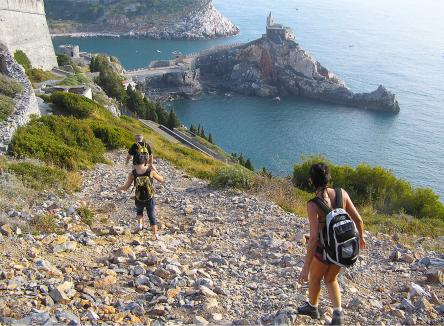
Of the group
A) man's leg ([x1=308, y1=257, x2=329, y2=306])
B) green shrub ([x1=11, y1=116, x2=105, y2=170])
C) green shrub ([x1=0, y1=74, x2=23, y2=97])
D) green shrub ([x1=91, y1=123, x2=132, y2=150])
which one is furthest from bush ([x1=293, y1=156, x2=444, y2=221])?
green shrub ([x1=0, y1=74, x2=23, y2=97])

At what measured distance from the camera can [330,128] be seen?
295 ft

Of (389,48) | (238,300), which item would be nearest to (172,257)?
(238,300)

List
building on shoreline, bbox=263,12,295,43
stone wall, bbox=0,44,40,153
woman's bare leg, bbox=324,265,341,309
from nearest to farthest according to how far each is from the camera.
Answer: woman's bare leg, bbox=324,265,341,309, stone wall, bbox=0,44,40,153, building on shoreline, bbox=263,12,295,43

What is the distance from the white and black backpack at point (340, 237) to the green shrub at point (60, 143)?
1162 centimetres

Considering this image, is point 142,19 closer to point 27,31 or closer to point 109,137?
point 27,31

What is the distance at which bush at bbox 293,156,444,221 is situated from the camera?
18.3m

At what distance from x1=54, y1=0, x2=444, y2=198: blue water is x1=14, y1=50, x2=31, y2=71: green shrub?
121 ft

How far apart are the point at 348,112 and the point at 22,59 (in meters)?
77.0

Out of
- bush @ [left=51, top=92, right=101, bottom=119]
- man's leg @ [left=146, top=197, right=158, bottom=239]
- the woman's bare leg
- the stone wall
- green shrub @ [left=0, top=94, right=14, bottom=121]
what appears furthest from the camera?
bush @ [left=51, top=92, right=101, bottom=119]

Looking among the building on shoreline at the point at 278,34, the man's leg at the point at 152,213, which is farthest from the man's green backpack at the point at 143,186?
the building on shoreline at the point at 278,34

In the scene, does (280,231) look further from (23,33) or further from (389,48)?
(389,48)

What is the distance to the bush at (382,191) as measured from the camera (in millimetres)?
18266

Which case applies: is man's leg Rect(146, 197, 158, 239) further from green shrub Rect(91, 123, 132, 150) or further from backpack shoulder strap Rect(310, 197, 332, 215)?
green shrub Rect(91, 123, 132, 150)

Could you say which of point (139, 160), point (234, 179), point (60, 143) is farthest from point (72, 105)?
point (139, 160)
